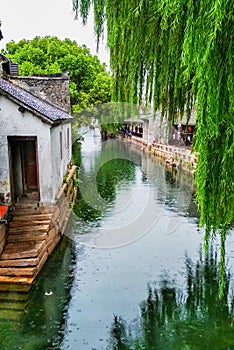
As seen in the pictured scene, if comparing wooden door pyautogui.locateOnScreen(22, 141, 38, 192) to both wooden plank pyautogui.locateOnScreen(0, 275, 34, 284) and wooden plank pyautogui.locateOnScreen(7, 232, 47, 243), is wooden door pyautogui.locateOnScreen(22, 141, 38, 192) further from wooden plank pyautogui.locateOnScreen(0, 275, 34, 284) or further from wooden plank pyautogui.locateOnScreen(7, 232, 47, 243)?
wooden plank pyautogui.locateOnScreen(0, 275, 34, 284)

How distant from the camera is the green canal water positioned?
24.9ft

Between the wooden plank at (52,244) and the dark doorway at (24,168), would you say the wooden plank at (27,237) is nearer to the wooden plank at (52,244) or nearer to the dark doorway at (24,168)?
the wooden plank at (52,244)

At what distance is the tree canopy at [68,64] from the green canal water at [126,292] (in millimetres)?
15782

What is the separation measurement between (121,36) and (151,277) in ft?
23.5

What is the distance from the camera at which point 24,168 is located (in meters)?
13.3

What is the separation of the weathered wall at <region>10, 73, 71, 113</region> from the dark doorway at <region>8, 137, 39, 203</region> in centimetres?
443

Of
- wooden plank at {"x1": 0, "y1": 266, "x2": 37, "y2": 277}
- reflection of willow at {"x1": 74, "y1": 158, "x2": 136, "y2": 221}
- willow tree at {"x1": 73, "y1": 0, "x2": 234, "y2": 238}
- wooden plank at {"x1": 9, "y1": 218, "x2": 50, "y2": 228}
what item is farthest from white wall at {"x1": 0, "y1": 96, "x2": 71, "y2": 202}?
willow tree at {"x1": 73, "y1": 0, "x2": 234, "y2": 238}

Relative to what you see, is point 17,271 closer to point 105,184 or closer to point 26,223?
point 26,223

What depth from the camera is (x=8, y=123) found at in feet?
37.4

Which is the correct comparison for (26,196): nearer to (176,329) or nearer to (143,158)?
(176,329)

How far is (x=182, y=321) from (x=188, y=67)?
6.34 m

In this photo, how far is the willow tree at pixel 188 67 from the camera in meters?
3.40

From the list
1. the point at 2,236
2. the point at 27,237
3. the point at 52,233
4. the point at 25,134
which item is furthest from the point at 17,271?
the point at 25,134

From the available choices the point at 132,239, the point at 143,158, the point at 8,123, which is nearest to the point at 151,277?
the point at 132,239
